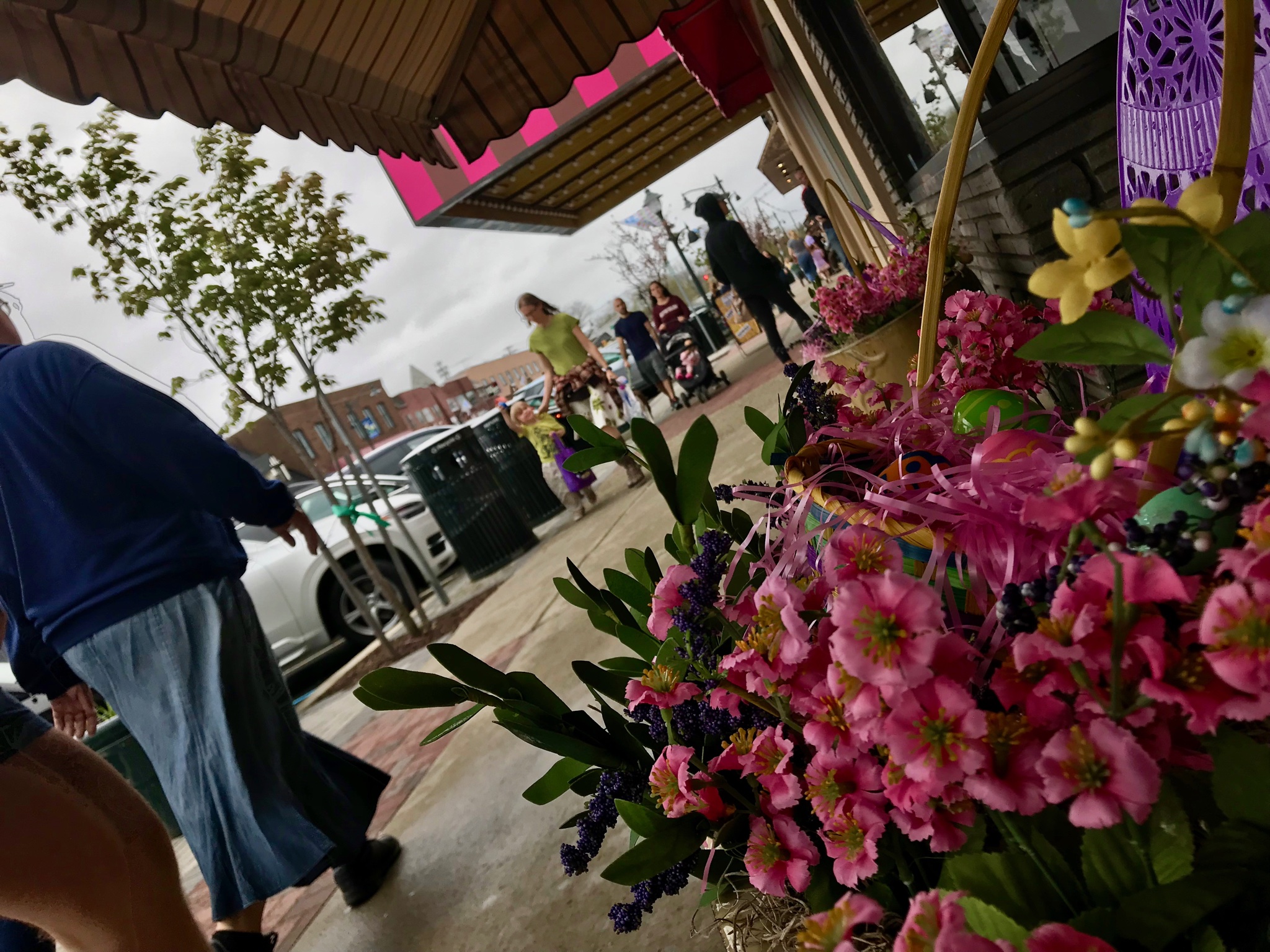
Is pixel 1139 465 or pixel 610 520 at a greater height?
pixel 1139 465

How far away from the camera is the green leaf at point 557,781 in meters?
0.89

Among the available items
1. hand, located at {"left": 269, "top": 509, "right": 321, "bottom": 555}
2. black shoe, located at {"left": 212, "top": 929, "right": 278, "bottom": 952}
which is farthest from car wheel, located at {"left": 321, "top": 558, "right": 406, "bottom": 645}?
black shoe, located at {"left": 212, "top": 929, "right": 278, "bottom": 952}

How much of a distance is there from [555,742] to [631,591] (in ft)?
0.73

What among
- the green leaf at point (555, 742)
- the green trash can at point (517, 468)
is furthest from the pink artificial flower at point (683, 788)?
the green trash can at point (517, 468)

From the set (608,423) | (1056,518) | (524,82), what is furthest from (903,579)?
(608,423)

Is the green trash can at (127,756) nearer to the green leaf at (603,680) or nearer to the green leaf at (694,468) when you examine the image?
the green leaf at (603,680)

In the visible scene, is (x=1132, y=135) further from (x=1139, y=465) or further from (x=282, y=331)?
(x=282, y=331)

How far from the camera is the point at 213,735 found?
2.12 m

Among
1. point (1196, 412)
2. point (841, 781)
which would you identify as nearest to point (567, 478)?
point (841, 781)

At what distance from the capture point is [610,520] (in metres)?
6.49

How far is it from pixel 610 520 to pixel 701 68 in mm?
3400

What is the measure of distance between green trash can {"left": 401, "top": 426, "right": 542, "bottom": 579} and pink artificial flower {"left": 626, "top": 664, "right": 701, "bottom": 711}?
284 inches

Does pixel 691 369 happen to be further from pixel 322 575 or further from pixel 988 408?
pixel 988 408

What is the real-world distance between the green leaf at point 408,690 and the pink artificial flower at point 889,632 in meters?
0.48
